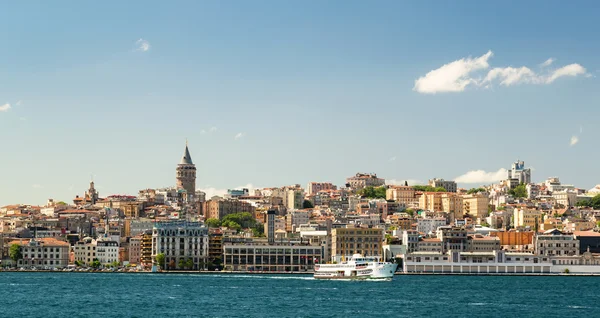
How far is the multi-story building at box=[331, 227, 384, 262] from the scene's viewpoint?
374ft

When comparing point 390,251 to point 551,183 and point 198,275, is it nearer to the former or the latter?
point 198,275

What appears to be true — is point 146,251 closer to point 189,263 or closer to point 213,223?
point 189,263

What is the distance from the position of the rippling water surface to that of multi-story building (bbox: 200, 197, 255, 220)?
62122 mm

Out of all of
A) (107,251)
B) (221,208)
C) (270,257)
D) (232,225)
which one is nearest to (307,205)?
(221,208)

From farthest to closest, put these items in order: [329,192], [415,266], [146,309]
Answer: [329,192]
[415,266]
[146,309]

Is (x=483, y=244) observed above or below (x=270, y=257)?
above

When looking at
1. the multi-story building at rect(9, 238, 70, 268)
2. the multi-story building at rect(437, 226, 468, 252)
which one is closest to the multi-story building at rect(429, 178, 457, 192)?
the multi-story building at rect(437, 226, 468, 252)

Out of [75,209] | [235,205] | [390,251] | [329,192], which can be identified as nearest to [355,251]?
[390,251]

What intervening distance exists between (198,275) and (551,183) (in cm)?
10711

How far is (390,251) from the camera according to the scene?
116438 mm

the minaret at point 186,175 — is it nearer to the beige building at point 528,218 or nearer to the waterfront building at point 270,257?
the beige building at point 528,218

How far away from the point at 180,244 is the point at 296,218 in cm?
3726

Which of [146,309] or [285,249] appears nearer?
[146,309]

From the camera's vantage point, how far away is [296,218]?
149m
